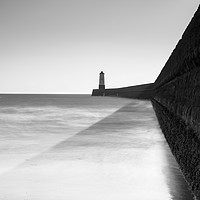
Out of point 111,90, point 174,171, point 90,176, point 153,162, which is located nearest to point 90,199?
point 90,176

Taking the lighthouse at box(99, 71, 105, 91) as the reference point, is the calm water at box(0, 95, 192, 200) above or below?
below

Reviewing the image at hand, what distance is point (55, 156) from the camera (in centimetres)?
361

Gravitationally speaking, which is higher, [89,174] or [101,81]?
[101,81]

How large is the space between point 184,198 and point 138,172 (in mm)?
836

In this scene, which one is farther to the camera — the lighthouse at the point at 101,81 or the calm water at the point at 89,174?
the lighthouse at the point at 101,81

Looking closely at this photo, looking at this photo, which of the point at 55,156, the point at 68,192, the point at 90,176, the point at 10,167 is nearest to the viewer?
the point at 68,192

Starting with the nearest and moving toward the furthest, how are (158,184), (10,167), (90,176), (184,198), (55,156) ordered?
(184,198) < (158,184) < (90,176) < (10,167) < (55,156)

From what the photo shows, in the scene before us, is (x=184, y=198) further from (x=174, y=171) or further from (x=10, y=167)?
(x=10, y=167)

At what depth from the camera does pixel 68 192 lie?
2201mm

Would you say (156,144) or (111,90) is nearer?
(156,144)

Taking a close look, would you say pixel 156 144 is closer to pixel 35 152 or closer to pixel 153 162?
pixel 153 162

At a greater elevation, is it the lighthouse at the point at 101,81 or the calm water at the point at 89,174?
the lighthouse at the point at 101,81

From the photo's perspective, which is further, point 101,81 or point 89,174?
point 101,81

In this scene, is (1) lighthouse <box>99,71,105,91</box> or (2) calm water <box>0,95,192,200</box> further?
(1) lighthouse <box>99,71,105,91</box>
